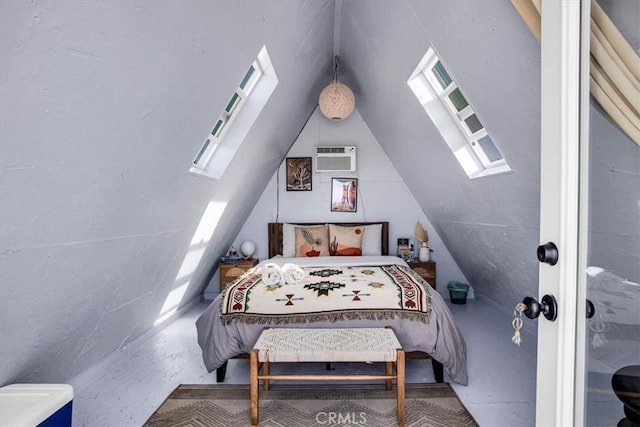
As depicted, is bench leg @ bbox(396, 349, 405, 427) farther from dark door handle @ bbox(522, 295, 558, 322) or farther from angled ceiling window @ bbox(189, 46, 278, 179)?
angled ceiling window @ bbox(189, 46, 278, 179)

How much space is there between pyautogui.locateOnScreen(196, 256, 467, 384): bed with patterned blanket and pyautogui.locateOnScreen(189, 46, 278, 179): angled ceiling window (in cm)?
101

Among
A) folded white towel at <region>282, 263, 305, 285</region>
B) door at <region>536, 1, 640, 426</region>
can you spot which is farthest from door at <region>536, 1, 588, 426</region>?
folded white towel at <region>282, 263, 305, 285</region>

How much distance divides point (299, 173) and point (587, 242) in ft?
11.8

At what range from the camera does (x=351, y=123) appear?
14.1ft

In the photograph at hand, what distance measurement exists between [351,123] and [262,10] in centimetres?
259

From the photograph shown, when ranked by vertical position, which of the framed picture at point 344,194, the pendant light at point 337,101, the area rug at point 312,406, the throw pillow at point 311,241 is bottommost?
the area rug at point 312,406

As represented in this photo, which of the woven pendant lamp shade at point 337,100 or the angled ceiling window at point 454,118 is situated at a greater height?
the woven pendant lamp shade at point 337,100

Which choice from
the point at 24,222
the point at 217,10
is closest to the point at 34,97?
the point at 24,222

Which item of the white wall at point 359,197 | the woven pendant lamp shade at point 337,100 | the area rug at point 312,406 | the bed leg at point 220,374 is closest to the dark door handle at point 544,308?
the area rug at point 312,406

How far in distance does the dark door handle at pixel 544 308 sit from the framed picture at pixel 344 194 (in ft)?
11.0

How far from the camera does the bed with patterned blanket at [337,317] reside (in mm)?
2211

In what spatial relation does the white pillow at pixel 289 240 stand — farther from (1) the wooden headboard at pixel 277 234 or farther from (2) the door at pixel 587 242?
(2) the door at pixel 587 242

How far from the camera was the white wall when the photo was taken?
430cm

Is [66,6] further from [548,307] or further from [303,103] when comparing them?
[303,103]
